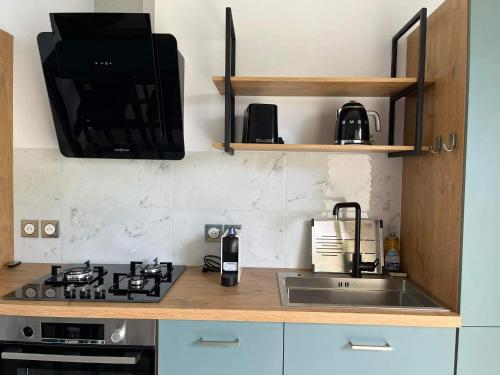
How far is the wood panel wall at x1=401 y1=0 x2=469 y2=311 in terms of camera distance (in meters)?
1.36

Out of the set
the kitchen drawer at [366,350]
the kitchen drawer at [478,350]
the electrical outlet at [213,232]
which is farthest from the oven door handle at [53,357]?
the kitchen drawer at [478,350]

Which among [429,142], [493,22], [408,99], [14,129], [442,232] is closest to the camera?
[493,22]

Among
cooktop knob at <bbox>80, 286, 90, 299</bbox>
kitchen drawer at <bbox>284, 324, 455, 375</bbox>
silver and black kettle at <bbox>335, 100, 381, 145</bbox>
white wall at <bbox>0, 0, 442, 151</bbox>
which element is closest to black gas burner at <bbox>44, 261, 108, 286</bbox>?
cooktop knob at <bbox>80, 286, 90, 299</bbox>

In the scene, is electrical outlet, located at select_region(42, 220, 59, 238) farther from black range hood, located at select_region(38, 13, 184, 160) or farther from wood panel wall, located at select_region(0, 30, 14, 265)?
black range hood, located at select_region(38, 13, 184, 160)

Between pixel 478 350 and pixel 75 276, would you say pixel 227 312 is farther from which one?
pixel 478 350

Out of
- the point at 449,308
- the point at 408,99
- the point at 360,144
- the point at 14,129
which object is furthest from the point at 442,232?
the point at 14,129

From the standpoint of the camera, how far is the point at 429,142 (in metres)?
1.59

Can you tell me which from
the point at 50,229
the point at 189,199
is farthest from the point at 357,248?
the point at 50,229

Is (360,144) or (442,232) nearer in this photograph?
(442,232)

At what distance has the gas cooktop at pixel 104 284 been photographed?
4.77 feet

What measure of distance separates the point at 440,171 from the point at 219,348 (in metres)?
1.09

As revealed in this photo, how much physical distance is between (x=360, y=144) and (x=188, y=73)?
94 centimetres

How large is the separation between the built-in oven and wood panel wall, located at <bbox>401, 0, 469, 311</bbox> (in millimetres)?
1129

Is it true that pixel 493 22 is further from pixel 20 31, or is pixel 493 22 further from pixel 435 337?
pixel 20 31
